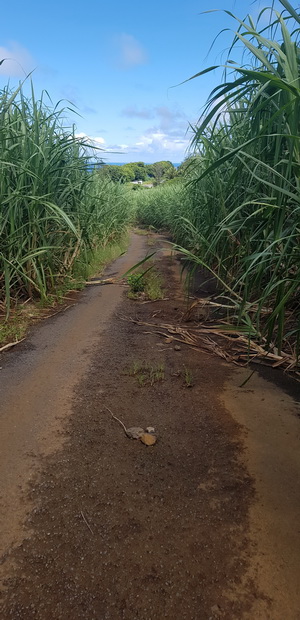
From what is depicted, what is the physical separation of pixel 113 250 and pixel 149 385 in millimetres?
5092

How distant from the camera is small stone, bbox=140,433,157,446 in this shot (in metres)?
1.55

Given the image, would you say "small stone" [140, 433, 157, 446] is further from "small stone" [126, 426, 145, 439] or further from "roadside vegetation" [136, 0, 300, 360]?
"roadside vegetation" [136, 0, 300, 360]

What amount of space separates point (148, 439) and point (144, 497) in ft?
0.99

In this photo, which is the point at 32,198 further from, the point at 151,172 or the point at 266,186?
the point at 151,172

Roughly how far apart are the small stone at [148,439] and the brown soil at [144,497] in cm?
2

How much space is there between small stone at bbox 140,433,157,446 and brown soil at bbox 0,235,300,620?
22mm

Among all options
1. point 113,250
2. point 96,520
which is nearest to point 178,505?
point 96,520

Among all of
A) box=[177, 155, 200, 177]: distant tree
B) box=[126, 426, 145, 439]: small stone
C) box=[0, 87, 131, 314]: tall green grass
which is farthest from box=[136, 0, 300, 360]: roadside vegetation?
box=[0, 87, 131, 314]: tall green grass

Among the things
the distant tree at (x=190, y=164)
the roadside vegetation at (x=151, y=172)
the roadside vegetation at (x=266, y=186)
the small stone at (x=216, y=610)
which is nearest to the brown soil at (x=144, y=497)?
the small stone at (x=216, y=610)

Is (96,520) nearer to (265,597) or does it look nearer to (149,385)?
(265,597)

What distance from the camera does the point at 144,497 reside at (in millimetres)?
1284

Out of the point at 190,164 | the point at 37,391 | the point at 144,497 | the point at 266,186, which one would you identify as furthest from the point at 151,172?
the point at 144,497

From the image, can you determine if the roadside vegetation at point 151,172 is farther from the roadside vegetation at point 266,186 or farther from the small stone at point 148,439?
the small stone at point 148,439

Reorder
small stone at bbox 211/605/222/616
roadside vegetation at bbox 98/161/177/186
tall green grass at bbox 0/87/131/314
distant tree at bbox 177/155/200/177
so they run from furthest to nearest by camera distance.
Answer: roadside vegetation at bbox 98/161/177/186, distant tree at bbox 177/155/200/177, tall green grass at bbox 0/87/131/314, small stone at bbox 211/605/222/616
